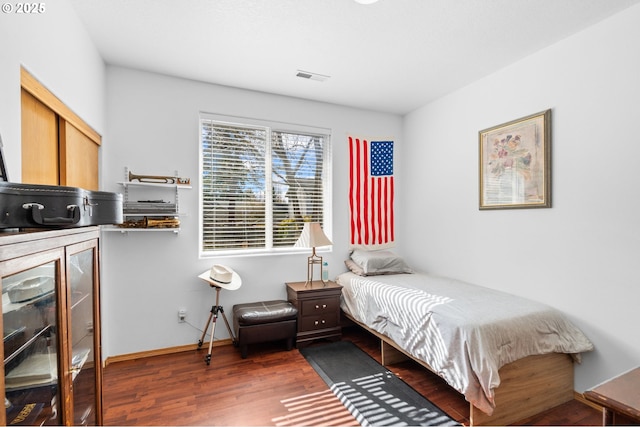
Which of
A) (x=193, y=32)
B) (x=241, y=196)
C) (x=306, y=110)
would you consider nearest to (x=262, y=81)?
(x=306, y=110)

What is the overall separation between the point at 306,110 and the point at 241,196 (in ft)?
4.44

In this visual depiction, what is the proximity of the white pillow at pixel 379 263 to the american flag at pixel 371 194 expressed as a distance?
288 mm

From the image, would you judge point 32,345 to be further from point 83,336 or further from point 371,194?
point 371,194

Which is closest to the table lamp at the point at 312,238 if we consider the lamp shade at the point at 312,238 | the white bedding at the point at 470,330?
the lamp shade at the point at 312,238

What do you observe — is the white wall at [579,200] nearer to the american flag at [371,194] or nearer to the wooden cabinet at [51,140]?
the american flag at [371,194]

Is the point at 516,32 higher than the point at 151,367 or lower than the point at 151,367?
higher

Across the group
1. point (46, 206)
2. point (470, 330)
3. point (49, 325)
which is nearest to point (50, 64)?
point (46, 206)

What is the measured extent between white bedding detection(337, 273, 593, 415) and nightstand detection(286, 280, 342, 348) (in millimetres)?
539

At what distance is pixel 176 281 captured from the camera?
10.6 feet

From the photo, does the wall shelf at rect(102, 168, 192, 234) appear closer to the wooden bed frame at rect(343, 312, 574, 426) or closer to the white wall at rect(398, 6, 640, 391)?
the wooden bed frame at rect(343, 312, 574, 426)

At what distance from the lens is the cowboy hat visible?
3060mm

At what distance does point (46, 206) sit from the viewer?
2.83ft

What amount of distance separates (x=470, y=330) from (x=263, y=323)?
6.35ft

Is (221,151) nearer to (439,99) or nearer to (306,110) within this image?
(306,110)
